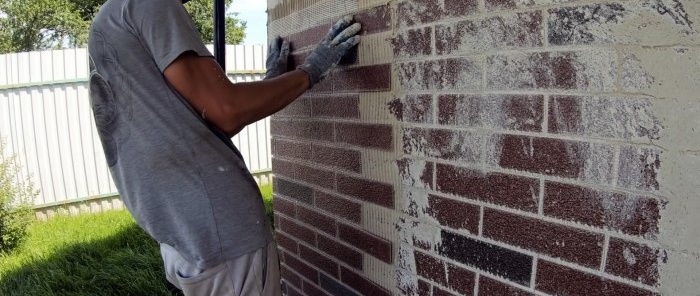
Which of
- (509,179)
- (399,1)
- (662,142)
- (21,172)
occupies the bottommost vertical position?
(21,172)

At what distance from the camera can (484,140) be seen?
1.44 metres

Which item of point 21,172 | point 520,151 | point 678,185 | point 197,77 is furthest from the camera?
point 21,172

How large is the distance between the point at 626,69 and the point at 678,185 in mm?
258

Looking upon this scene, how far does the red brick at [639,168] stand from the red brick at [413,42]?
66 cm

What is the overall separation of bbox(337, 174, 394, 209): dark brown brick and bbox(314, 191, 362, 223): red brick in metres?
0.04

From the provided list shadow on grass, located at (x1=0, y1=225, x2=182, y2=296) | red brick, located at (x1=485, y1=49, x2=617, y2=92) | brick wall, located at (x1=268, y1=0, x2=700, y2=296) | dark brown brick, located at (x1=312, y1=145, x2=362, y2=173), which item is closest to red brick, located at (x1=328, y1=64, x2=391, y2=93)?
brick wall, located at (x1=268, y1=0, x2=700, y2=296)

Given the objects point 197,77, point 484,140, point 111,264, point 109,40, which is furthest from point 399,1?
point 111,264

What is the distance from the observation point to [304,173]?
2.37 metres

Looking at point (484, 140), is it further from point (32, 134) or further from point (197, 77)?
point (32, 134)

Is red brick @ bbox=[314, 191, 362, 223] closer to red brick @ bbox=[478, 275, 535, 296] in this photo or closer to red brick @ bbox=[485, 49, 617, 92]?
red brick @ bbox=[478, 275, 535, 296]

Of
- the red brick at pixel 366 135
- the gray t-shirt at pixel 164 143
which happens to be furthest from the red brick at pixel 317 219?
the gray t-shirt at pixel 164 143

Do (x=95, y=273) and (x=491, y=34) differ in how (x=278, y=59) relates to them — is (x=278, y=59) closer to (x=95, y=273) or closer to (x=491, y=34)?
(x=491, y=34)

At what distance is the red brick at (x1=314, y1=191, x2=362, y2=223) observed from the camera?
2.01 metres

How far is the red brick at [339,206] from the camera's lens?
2.01m
